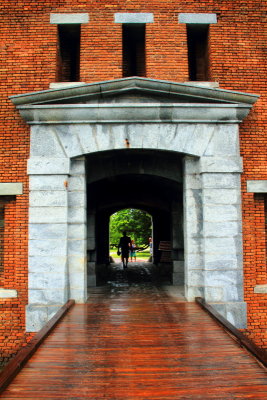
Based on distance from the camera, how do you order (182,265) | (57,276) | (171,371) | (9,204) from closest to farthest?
(171,371) → (57,276) → (9,204) → (182,265)

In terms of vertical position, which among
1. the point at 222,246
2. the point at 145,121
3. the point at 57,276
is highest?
the point at 145,121

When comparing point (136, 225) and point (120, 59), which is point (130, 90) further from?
point (136, 225)

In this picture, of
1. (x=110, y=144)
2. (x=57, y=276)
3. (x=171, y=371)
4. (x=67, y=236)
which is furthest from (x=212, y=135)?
(x=171, y=371)

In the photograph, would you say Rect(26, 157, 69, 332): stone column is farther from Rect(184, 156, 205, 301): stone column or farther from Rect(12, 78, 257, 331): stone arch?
Rect(184, 156, 205, 301): stone column

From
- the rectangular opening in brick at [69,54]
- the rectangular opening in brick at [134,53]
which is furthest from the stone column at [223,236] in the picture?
the rectangular opening in brick at [69,54]

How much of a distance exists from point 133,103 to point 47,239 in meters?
3.37

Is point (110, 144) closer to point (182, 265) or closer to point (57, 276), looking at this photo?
point (57, 276)

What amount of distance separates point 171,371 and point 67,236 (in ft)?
12.6

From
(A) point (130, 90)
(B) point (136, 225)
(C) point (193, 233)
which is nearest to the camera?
(A) point (130, 90)

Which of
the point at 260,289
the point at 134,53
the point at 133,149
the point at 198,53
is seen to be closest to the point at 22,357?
the point at 133,149

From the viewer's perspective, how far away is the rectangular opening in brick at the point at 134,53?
8.50 m

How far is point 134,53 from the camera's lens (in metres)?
8.71

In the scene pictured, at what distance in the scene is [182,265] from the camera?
9.70m

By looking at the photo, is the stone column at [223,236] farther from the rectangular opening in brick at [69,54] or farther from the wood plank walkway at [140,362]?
the rectangular opening in brick at [69,54]
